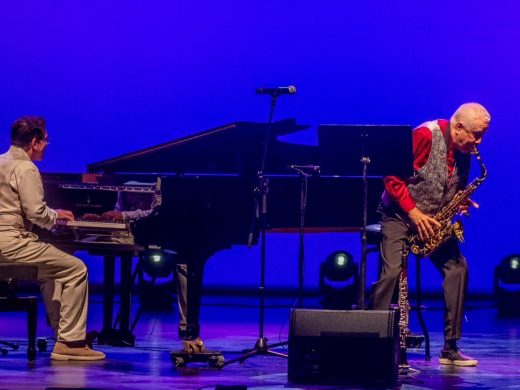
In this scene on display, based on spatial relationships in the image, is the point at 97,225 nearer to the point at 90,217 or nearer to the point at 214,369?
the point at 90,217

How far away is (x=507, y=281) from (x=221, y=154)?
500 centimetres

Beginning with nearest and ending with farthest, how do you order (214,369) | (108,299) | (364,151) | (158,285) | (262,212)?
(364,151)
(214,369)
(262,212)
(108,299)
(158,285)

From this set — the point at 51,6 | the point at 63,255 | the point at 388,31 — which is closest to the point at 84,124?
the point at 51,6

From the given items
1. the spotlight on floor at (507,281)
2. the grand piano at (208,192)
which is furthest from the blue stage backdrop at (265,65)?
the grand piano at (208,192)

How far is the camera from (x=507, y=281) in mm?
10367

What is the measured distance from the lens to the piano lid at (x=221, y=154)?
19.9 feet

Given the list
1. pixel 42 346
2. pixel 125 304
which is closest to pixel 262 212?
pixel 125 304

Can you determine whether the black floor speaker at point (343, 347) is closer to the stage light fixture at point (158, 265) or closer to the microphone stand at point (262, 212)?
the microphone stand at point (262, 212)

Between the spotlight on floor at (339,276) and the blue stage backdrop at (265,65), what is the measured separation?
2.37 ft

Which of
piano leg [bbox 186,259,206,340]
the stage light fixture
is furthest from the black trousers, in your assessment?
the stage light fixture

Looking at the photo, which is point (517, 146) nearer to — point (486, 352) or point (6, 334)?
point (486, 352)

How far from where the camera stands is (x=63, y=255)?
232 inches

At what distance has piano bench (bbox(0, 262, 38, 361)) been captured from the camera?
582 centimetres

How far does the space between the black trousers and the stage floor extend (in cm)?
31
